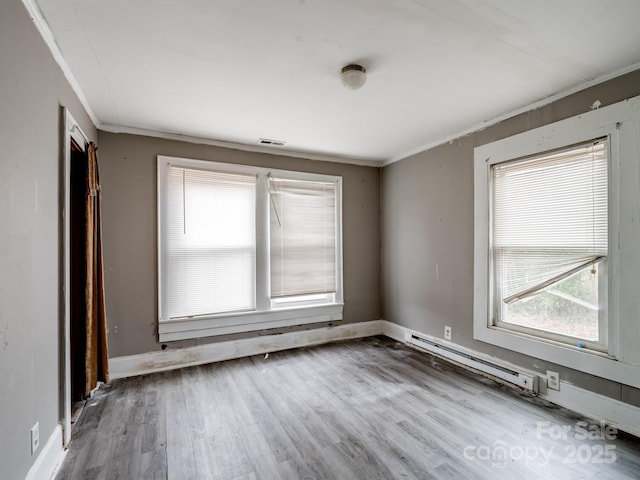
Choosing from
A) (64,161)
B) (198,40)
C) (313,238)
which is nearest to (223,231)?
(313,238)

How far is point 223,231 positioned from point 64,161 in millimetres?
1639

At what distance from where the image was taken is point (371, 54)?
187 cm

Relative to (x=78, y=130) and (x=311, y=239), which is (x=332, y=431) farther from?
(x=78, y=130)

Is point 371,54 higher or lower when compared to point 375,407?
higher

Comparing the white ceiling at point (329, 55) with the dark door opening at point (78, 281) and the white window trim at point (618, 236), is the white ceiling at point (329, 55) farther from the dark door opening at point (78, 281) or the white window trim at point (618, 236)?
the dark door opening at point (78, 281)

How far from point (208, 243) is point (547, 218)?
3.18 meters

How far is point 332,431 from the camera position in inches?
83.7

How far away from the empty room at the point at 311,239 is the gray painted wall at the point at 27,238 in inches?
0.6

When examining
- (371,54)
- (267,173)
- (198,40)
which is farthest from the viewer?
(267,173)

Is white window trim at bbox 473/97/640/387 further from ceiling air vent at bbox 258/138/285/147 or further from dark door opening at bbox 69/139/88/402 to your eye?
dark door opening at bbox 69/139/88/402

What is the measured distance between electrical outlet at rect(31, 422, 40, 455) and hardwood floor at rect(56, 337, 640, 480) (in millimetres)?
328

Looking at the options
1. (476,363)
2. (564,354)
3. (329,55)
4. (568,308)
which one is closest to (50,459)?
(329,55)

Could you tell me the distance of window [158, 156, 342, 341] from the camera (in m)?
3.24

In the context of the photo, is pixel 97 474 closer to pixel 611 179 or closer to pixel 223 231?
pixel 223 231
